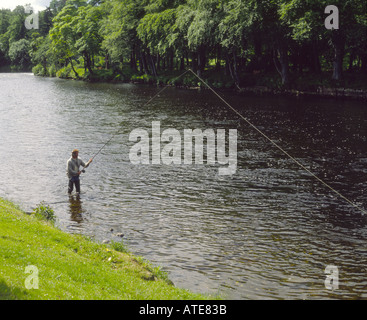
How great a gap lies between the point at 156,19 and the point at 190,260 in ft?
219

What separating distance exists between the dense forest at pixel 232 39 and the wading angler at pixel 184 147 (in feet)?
76.6

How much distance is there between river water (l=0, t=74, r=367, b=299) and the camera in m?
13.8

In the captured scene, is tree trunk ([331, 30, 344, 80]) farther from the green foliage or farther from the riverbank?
the green foliage

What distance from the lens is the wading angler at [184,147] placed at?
27575mm

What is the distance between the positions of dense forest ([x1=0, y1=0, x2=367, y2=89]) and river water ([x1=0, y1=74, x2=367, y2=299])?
16872 millimetres

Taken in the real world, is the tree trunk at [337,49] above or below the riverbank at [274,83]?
above

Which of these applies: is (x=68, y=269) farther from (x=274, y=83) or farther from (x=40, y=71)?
(x=40, y=71)

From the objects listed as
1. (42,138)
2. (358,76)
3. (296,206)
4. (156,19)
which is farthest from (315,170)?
(156,19)

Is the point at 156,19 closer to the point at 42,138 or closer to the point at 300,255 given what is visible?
the point at 42,138

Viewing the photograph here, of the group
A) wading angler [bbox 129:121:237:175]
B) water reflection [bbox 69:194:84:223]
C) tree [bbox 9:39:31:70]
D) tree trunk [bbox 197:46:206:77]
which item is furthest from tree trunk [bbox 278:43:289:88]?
tree [bbox 9:39:31:70]

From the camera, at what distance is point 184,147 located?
103ft

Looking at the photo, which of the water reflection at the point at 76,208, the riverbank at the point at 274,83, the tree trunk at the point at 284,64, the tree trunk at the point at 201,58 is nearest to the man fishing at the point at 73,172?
the water reflection at the point at 76,208

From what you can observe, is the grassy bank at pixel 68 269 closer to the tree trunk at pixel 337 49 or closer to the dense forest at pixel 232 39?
the dense forest at pixel 232 39

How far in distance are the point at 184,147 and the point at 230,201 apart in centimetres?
1176
